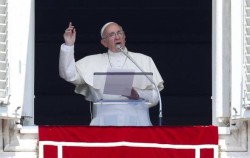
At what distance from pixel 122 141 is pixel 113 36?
99 cm

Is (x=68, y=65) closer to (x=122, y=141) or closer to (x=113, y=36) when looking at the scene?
(x=113, y=36)

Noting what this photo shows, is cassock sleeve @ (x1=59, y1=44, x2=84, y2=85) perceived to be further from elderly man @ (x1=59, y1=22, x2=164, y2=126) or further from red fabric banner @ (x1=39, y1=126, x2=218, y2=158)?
red fabric banner @ (x1=39, y1=126, x2=218, y2=158)

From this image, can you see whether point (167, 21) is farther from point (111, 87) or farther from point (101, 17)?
point (111, 87)

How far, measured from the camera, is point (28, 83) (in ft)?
41.4

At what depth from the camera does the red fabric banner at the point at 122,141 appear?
12336 mm

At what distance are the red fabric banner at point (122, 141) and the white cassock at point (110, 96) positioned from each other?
1.26ft

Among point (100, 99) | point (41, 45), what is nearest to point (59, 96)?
point (41, 45)

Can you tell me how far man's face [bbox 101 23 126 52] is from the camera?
42.9ft

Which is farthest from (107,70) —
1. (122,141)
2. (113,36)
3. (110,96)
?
(122,141)

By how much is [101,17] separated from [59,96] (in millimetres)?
649

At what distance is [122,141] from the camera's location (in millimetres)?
12336

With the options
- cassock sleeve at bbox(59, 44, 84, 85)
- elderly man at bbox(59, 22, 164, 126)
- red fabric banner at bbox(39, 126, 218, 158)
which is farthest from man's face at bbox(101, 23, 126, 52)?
red fabric banner at bbox(39, 126, 218, 158)

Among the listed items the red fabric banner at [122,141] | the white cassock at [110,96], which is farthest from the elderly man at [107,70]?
the red fabric banner at [122,141]

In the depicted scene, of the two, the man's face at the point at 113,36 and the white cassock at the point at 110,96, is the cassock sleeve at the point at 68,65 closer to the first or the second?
the white cassock at the point at 110,96
